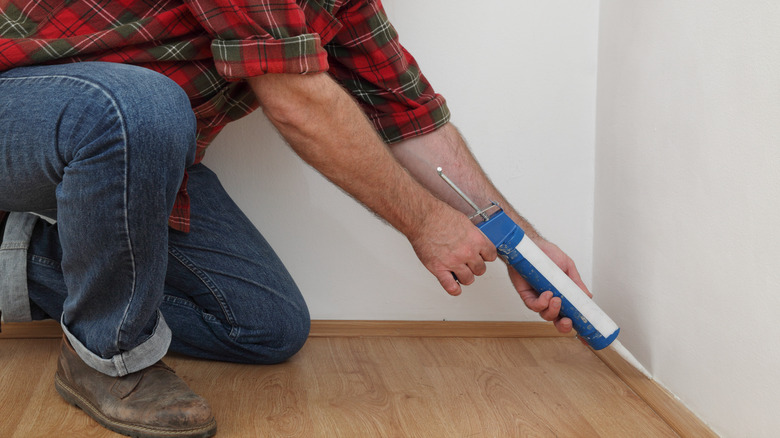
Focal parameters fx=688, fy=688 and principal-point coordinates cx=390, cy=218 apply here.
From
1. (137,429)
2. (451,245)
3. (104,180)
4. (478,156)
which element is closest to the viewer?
(104,180)

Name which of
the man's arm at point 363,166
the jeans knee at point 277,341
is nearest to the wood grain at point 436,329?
the jeans knee at point 277,341

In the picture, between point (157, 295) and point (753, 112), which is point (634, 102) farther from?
point (157, 295)

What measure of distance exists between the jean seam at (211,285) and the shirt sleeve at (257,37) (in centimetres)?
45

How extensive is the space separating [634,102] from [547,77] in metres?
0.21

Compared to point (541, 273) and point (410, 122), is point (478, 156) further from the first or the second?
point (541, 273)

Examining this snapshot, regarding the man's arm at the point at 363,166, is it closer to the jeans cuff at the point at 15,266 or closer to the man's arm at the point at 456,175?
the man's arm at the point at 456,175

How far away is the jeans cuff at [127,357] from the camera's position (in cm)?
91

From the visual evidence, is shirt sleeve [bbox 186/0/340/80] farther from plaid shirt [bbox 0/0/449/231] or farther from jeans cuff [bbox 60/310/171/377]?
jeans cuff [bbox 60/310/171/377]

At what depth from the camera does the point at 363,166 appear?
3.03 ft

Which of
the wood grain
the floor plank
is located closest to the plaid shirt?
the floor plank

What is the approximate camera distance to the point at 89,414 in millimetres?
964

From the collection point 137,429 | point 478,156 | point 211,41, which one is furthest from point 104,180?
point 478,156

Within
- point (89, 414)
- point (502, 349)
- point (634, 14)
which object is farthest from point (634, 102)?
point (89, 414)

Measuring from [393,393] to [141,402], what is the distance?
1.25 ft
